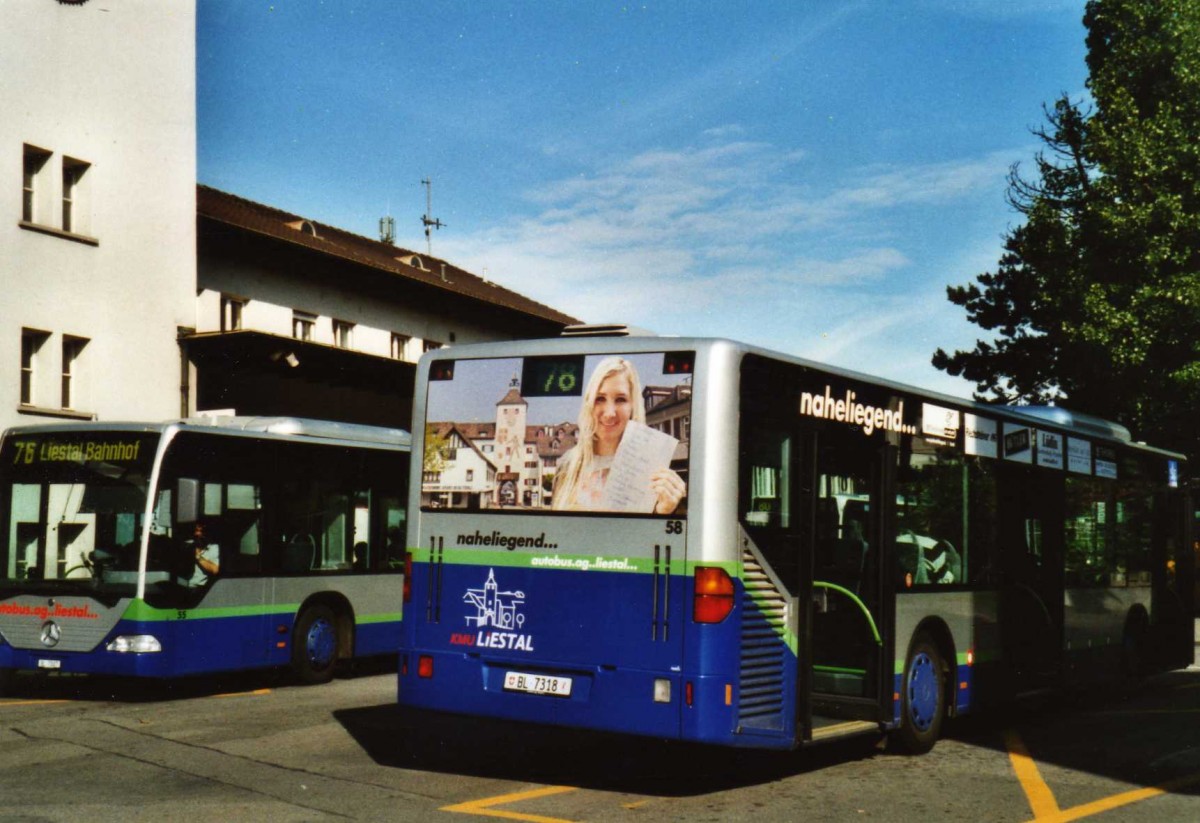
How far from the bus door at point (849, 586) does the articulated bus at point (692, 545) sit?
0.02 meters

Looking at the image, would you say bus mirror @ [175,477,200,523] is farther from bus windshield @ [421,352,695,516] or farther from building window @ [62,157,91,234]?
building window @ [62,157,91,234]

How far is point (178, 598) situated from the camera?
1337cm

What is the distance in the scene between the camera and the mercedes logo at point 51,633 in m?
13.3

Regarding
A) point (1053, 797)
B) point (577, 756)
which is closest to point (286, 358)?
point (577, 756)

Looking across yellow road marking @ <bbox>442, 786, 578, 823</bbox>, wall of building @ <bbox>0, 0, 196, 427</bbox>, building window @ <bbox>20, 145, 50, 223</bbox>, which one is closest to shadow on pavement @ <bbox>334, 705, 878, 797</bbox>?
yellow road marking @ <bbox>442, 786, 578, 823</bbox>

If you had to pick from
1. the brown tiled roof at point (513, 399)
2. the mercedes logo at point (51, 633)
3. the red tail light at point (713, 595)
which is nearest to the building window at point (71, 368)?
the mercedes logo at point (51, 633)

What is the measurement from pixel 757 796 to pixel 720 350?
2.69 meters

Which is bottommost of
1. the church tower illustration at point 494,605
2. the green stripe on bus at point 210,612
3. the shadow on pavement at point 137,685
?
the shadow on pavement at point 137,685

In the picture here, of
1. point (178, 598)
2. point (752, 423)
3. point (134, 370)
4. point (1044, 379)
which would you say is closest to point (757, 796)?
point (752, 423)

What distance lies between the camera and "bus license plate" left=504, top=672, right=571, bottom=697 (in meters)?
8.74

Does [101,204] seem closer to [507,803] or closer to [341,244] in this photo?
[341,244]

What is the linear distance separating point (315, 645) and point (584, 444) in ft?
24.4

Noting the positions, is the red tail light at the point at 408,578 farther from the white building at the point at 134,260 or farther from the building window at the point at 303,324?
the building window at the point at 303,324

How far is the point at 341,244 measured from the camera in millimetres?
36062
